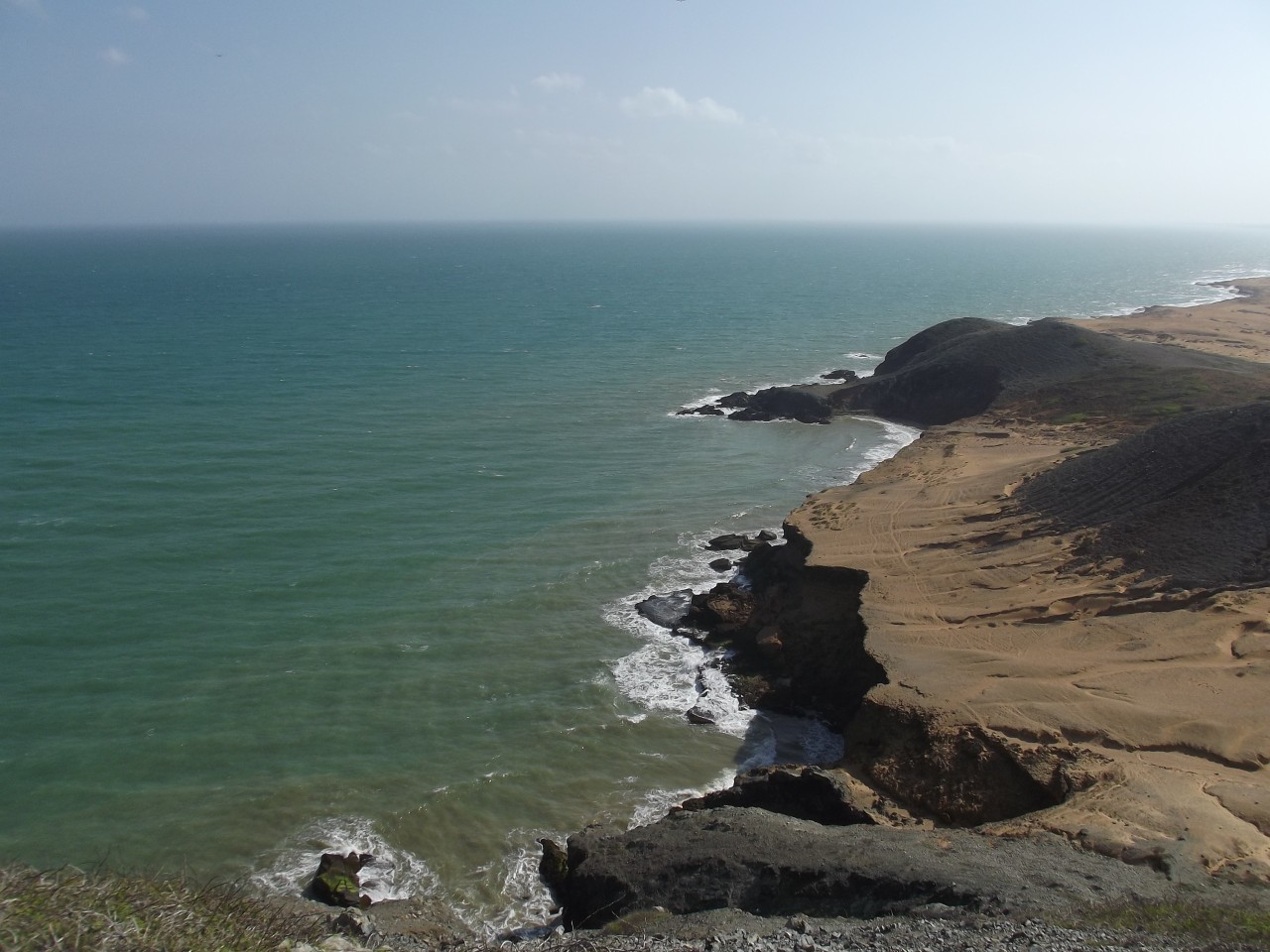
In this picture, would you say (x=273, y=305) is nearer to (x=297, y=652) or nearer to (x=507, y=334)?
(x=507, y=334)

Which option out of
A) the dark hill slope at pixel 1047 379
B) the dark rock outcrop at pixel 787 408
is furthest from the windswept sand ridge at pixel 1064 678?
the dark rock outcrop at pixel 787 408

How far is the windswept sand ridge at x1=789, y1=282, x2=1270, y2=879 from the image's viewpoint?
16.7 metres

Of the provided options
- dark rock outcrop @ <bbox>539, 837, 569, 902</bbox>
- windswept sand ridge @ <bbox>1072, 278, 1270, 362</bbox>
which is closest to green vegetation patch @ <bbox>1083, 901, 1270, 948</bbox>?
dark rock outcrop @ <bbox>539, 837, 569, 902</bbox>

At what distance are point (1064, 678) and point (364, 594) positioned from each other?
70.4 feet

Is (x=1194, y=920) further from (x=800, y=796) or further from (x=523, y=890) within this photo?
(x=523, y=890)

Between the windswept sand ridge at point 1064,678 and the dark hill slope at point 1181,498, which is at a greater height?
the dark hill slope at point 1181,498

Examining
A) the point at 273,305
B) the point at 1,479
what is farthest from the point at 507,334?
the point at 1,479

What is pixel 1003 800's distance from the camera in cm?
1855

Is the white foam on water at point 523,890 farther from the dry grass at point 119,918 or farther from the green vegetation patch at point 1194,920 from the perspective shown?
the green vegetation patch at point 1194,920

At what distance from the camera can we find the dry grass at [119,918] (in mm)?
8148

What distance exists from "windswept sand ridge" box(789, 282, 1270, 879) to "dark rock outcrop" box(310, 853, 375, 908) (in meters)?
10.7

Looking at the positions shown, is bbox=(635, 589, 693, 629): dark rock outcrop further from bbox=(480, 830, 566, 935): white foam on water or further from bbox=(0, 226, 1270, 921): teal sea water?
bbox=(480, 830, 566, 935): white foam on water

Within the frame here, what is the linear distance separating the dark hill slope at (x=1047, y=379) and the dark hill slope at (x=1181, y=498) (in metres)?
15.7

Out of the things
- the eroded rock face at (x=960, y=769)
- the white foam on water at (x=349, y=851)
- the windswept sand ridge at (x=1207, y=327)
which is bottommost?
the white foam on water at (x=349, y=851)
